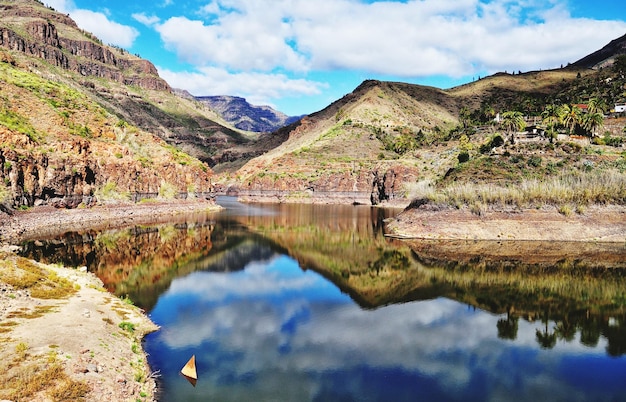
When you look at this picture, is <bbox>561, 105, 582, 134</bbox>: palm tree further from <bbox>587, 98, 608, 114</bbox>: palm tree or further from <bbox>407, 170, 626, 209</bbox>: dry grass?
<bbox>407, 170, 626, 209</bbox>: dry grass

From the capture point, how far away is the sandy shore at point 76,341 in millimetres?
13742

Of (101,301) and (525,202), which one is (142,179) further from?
(525,202)

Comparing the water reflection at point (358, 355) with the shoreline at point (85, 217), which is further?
the shoreline at point (85, 217)

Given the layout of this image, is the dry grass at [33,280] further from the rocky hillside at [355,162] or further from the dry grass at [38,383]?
the rocky hillside at [355,162]

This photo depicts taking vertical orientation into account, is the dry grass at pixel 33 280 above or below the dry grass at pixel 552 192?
below

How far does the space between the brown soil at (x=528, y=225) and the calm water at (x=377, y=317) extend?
103 inches

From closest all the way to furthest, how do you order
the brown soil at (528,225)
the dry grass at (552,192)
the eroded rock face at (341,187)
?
1. the brown soil at (528,225)
2. the dry grass at (552,192)
3. the eroded rock face at (341,187)

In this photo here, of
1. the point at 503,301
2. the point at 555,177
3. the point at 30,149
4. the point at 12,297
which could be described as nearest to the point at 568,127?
the point at 555,177

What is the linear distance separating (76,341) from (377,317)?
16.3 m

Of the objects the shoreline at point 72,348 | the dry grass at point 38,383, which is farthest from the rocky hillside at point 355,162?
the dry grass at point 38,383

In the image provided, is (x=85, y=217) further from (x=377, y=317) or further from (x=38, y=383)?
(x=38, y=383)

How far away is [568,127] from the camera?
7931cm

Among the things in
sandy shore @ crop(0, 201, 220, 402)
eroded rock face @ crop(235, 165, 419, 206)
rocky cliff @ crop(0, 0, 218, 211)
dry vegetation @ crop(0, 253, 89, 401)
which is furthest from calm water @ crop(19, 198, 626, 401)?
eroded rock face @ crop(235, 165, 419, 206)

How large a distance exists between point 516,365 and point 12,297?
82.2 feet
